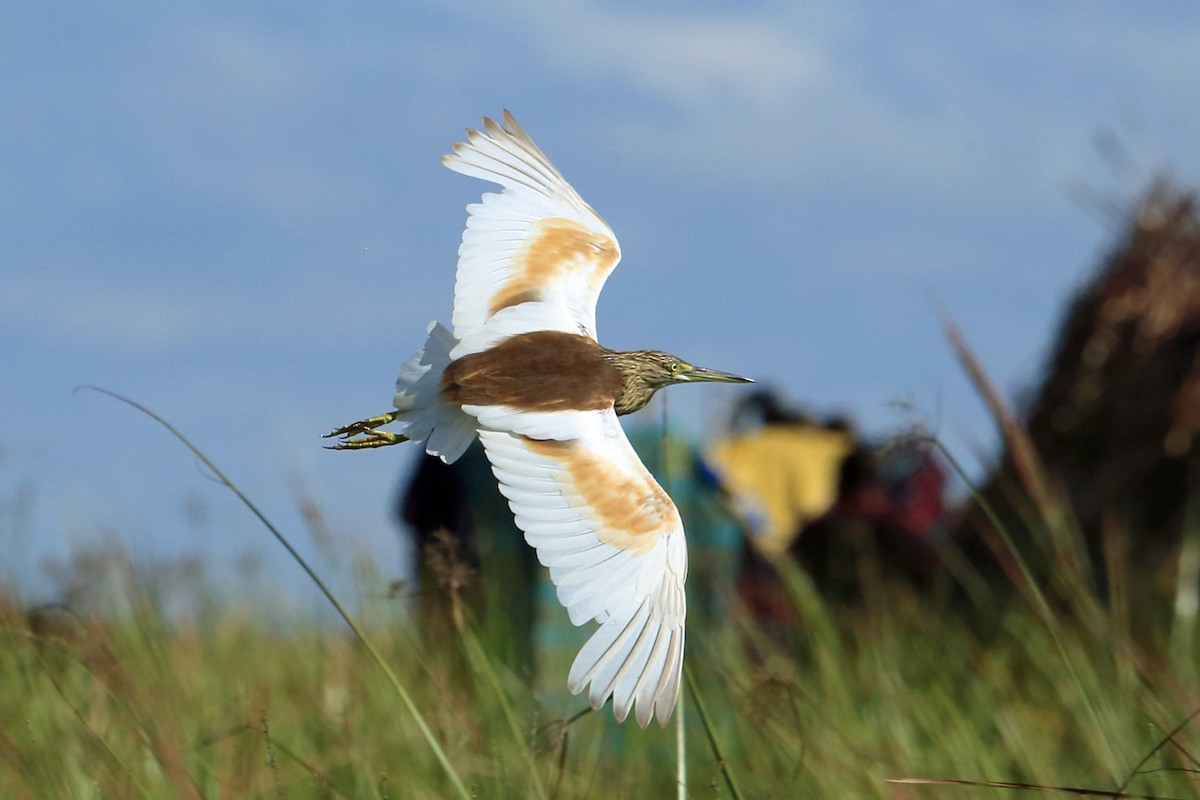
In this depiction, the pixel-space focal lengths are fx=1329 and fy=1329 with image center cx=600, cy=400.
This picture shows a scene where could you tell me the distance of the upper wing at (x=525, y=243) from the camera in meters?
1.95

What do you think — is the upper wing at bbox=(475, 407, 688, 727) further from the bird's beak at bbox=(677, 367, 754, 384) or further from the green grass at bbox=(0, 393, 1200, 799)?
the bird's beak at bbox=(677, 367, 754, 384)

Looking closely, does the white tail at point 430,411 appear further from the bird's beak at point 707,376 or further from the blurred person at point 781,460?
the blurred person at point 781,460

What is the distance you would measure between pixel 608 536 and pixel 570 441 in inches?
5.1

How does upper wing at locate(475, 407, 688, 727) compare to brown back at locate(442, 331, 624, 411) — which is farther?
brown back at locate(442, 331, 624, 411)

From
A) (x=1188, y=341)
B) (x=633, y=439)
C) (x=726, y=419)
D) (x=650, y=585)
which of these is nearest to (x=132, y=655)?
(x=633, y=439)

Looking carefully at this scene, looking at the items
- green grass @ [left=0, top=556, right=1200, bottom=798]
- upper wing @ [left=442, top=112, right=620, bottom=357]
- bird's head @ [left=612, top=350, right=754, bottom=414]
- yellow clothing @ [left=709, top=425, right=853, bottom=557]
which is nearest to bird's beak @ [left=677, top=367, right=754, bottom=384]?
bird's head @ [left=612, top=350, right=754, bottom=414]

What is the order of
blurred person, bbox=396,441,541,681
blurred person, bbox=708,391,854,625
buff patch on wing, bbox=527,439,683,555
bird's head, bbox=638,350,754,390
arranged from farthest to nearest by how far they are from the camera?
blurred person, bbox=708,391,854,625, blurred person, bbox=396,441,541,681, bird's head, bbox=638,350,754,390, buff patch on wing, bbox=527,439,683,555

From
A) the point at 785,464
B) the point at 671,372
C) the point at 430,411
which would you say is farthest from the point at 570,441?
the point at 785,464

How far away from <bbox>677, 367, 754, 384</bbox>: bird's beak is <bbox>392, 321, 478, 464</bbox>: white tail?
0.37 meters

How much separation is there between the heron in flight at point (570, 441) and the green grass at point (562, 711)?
17cm

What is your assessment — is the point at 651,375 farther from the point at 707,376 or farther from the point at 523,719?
the point at 523,719

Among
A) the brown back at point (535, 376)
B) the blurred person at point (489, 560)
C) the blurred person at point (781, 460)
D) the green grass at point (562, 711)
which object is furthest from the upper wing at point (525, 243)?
the blurred person at point (781, 460)

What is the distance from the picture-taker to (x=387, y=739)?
3039 mm

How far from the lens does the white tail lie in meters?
1.77
